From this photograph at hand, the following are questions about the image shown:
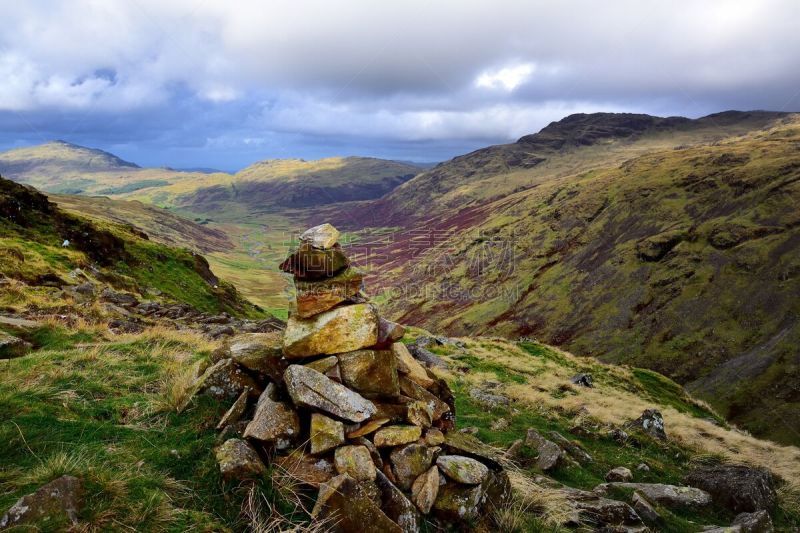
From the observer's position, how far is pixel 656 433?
66.1 ft

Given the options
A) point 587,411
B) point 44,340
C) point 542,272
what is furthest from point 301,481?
point 542,272

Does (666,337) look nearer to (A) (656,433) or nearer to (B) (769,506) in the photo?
(A) (656,433)

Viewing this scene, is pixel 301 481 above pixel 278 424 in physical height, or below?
below

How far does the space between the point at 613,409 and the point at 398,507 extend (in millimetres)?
20864

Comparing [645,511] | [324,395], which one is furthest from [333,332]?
[645,511]

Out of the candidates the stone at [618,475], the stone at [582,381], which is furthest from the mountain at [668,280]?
the stone at [618,475]

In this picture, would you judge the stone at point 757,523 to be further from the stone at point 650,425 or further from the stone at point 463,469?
the stone at point 650,425

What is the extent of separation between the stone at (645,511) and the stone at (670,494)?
0.98 metres

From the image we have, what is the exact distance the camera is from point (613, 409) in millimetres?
23938

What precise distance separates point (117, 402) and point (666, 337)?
308 feet

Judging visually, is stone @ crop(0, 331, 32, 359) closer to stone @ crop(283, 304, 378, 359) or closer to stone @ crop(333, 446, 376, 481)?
stone @ crop(283, 304, 378, 359)

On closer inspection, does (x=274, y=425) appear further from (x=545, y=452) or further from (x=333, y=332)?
(x=545, y=452)

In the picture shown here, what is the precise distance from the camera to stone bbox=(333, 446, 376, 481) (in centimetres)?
756

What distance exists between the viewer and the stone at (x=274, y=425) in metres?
7.93
